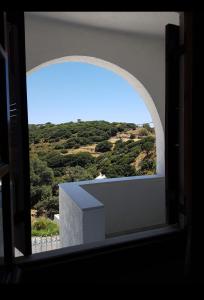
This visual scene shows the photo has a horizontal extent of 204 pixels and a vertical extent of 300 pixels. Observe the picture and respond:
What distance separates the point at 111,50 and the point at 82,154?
7.35m

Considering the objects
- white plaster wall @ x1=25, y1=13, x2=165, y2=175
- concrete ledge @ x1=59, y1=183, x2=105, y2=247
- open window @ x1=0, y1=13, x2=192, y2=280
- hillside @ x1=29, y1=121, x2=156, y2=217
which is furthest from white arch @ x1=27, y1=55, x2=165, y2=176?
hillside @ x1=29, y1=121, x2=156, y2=217

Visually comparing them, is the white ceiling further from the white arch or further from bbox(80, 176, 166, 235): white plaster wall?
bbox(80, 176, 166, 235): white plaster wall

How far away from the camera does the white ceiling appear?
3.27 m

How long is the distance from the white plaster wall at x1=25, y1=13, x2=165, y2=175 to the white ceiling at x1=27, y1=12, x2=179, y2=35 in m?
0.13

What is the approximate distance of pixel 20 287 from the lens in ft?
2.26

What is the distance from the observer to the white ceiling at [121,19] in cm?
327

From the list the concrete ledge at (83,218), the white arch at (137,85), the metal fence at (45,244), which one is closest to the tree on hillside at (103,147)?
the white arch at (137,85)

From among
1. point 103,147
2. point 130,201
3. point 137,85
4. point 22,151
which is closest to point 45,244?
point 130,201

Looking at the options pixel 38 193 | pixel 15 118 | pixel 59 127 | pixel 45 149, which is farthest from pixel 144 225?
pixel 59 127

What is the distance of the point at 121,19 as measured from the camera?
3514mm

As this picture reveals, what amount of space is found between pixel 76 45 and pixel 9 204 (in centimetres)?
300

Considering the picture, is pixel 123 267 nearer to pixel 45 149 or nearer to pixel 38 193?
pixel 38 193

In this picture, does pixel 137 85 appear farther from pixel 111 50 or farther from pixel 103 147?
pixel 103 147

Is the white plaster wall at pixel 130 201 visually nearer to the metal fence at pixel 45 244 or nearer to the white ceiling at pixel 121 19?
the metal fence at pixel 45 244
